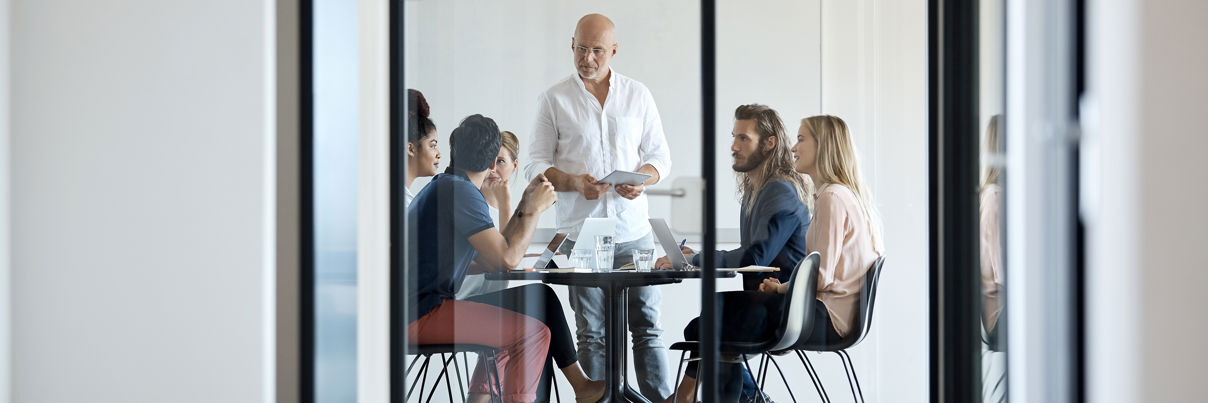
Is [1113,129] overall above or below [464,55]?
below

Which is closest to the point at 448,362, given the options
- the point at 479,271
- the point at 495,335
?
the point at 495,335

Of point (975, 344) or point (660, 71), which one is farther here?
point (660, 71)

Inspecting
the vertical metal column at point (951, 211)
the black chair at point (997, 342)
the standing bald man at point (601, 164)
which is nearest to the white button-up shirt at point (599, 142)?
the standing bald man at point (601, 164)

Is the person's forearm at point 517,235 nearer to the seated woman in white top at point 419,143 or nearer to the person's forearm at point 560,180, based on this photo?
the person's forearm at point 560,180

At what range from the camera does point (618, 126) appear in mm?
2934

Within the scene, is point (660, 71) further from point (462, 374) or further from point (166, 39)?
point (166, 39)

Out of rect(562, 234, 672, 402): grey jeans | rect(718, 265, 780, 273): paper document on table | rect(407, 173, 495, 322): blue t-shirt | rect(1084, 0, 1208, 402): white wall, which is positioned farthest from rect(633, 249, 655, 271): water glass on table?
rect(1084, 0, 1208, 402): white wall

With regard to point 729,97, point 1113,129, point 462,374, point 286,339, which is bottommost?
point 462,374

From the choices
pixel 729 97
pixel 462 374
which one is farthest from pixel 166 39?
pixel 729 97

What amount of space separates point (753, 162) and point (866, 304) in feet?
2.02

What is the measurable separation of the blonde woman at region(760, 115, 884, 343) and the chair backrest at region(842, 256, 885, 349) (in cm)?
2

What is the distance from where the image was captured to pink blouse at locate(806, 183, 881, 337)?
2.90 metres

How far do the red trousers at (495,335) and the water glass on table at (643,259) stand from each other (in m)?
0.38

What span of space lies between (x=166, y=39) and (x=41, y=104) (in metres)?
0.38
